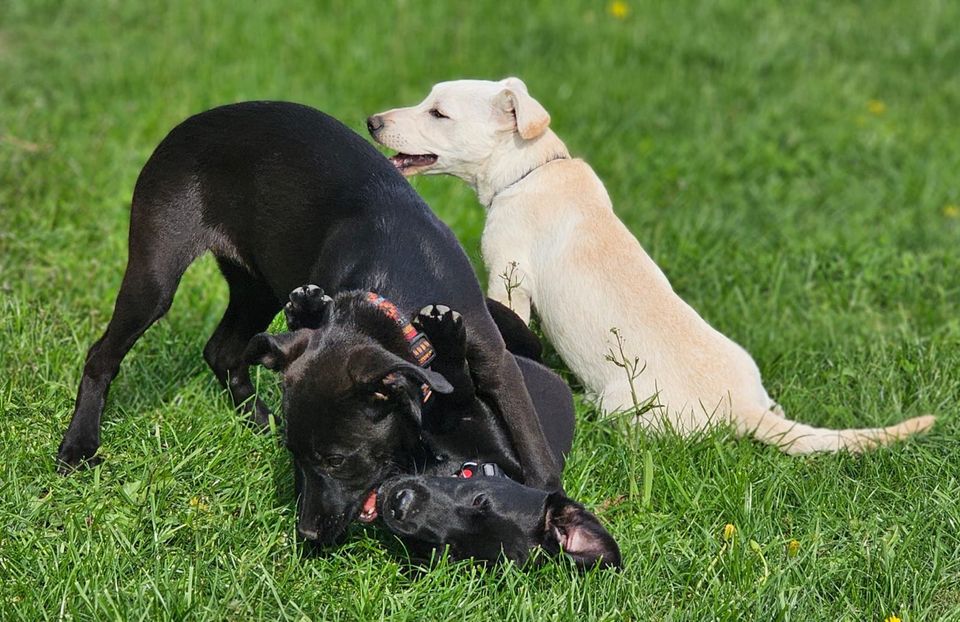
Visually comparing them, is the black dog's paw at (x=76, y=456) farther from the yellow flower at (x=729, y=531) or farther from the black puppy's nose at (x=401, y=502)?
the yellow flower at (x=729, y=531)

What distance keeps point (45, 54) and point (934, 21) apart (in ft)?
23.7

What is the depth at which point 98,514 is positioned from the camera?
150 inches

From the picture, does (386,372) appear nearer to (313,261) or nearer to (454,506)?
(454,506)

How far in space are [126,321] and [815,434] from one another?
101 inches

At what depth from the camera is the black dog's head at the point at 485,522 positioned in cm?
364

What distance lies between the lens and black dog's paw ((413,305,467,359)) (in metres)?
3.73

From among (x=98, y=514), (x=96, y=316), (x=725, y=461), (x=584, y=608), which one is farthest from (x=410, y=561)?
(x=96, y=316)

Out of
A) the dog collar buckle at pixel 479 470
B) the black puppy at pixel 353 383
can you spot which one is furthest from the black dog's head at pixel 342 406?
the dog collar buckle at pixel 479 470

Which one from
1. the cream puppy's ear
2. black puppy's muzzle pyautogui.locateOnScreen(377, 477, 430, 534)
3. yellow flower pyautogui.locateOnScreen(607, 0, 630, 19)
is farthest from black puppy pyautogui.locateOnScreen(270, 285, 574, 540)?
yellow flower pyautogui.locateOnScreen(607, 0, 630, 19)

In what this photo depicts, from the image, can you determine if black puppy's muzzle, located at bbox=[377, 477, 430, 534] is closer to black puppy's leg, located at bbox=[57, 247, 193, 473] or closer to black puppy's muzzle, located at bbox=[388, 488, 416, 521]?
black puppy's muzzle, located at bbox=[388, 488, 416, 521]

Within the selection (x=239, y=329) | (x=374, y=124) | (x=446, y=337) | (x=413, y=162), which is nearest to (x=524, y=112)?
(x=413, y=162)

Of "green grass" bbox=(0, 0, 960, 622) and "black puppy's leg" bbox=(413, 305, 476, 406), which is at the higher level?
"black puppy's leg" bbox=(413, 305, 476, 406)

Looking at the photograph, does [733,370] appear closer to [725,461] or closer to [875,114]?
[725,461]

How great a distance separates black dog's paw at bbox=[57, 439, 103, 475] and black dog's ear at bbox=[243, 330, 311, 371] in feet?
2.94
